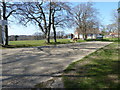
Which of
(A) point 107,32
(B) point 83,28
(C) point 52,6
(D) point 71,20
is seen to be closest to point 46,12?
(C) point 52,6

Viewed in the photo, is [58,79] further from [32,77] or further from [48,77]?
[32,77]

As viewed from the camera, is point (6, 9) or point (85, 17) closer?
point (6, 9)

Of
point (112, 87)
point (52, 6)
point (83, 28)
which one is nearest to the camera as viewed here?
point (112, 87)

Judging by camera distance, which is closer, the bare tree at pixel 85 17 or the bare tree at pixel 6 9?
the bare tree at pixel 6 9

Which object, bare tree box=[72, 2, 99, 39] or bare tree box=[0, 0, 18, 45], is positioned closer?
bare tree box=[0, 0, 18, 45]

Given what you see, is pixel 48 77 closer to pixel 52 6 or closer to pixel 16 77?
pixel 16 77

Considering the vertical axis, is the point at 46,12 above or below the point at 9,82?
above

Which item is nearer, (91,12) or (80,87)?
(80,87)

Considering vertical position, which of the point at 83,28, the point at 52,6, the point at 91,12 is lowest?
the point at 83,28

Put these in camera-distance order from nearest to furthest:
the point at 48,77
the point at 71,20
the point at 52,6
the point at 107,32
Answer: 1. the point at 48,77
2. the point at 52,6
3. the point at 71,20
4. the point at 107,32

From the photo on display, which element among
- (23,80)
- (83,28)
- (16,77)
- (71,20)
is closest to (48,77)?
(23,80)

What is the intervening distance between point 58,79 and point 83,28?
113 feet

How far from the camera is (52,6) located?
20703 mm

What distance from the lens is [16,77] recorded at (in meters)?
3.84
